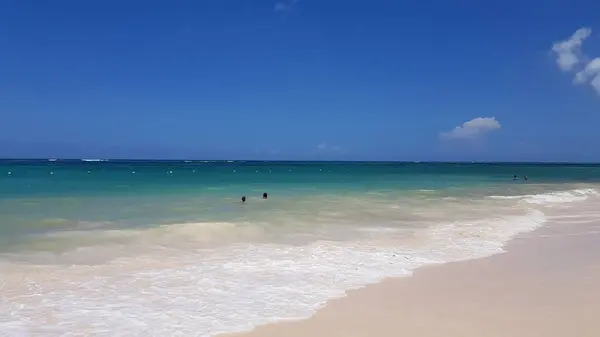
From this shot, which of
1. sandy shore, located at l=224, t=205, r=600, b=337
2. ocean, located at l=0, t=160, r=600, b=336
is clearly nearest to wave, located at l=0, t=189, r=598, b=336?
ocean, located at l=0, t=160, r=600, b=336

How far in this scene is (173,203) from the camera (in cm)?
2200

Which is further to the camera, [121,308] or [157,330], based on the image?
[121,308]

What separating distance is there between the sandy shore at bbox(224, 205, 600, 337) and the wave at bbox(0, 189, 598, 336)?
0.39 meters

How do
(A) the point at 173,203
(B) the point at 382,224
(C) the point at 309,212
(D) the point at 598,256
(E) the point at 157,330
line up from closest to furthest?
(E) the point at 157,330, (D) the point at 598,256, (B) the point at 382,224, (C) the point at 309,212, (A) the point at 173,203

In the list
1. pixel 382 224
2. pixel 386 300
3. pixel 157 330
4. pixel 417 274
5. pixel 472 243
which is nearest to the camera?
pixel 157 330

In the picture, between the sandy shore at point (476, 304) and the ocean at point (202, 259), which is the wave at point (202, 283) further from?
the sandy shore at point (476, 304)

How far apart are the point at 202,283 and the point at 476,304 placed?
4.01m

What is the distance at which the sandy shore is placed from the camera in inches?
216

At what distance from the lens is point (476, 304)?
645 centimetres

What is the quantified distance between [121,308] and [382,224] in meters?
10.3

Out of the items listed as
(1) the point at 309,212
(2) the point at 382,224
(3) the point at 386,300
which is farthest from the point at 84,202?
(3) the point at 386,300

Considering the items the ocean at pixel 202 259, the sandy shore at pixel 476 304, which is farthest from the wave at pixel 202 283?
the sandy shore at pixel 476 304

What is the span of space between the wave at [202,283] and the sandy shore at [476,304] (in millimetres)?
386

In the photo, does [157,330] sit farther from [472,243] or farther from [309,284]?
[472,243]
